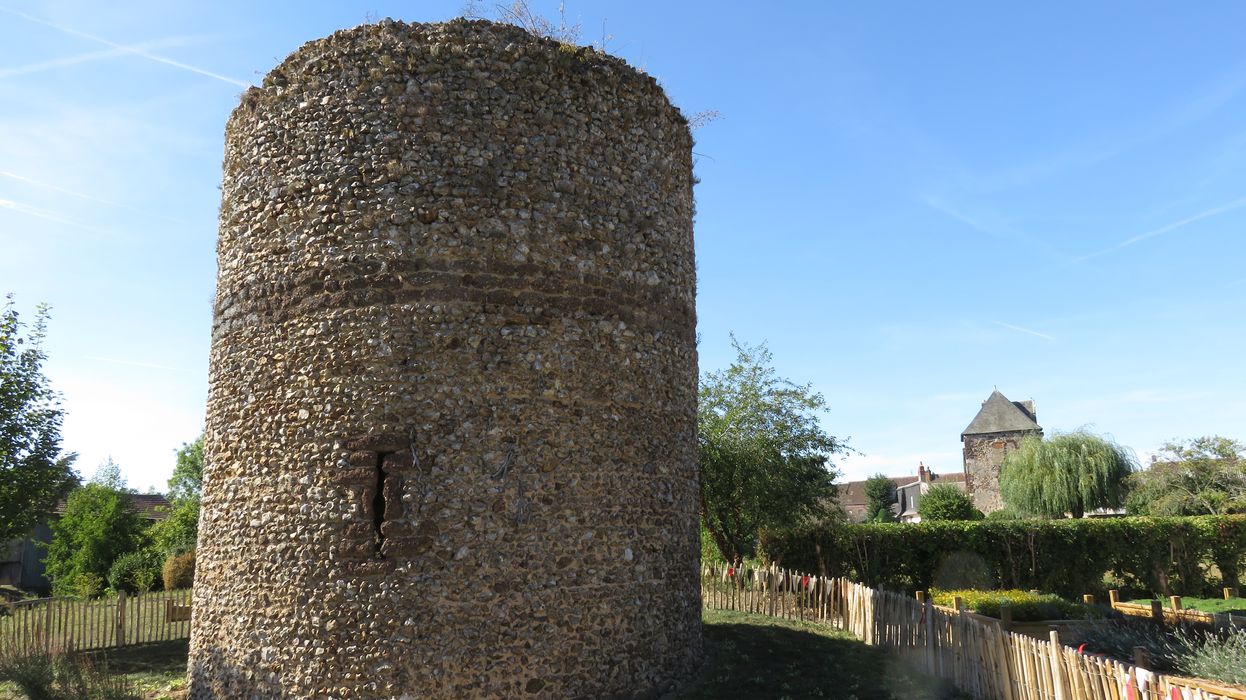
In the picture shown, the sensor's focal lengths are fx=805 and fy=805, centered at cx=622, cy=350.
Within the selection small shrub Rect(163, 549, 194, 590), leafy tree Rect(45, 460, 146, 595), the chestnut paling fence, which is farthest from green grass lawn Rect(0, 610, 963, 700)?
leafy tree Rect(45, 460, 146, 595)

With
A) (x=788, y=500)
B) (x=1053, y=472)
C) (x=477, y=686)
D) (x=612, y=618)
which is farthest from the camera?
(x=1053, y=472)

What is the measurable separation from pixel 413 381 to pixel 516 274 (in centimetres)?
149


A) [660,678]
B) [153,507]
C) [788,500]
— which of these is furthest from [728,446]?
[153,507]

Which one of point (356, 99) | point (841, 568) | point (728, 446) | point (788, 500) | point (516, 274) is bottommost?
point (841, 568)

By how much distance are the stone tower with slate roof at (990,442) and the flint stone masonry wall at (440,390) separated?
5081 cm

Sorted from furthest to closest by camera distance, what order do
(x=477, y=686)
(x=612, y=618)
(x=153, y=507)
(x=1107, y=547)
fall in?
(x=153, y=507), (x=1107, y=547), (x=612, y=618), (x=477, y=686)

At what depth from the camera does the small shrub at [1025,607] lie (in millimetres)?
12555

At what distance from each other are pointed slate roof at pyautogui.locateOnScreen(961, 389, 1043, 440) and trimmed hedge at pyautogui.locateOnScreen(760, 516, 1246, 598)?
105 ft

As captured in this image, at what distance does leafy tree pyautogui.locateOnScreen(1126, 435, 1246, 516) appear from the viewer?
32250 mm

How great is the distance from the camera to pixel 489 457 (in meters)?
7.86

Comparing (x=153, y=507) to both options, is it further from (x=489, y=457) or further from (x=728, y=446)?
(x=489, y=457)

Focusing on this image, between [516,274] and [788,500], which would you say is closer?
[516,274]

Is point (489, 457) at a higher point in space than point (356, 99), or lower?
lower

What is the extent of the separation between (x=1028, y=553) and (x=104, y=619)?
22.2 m
